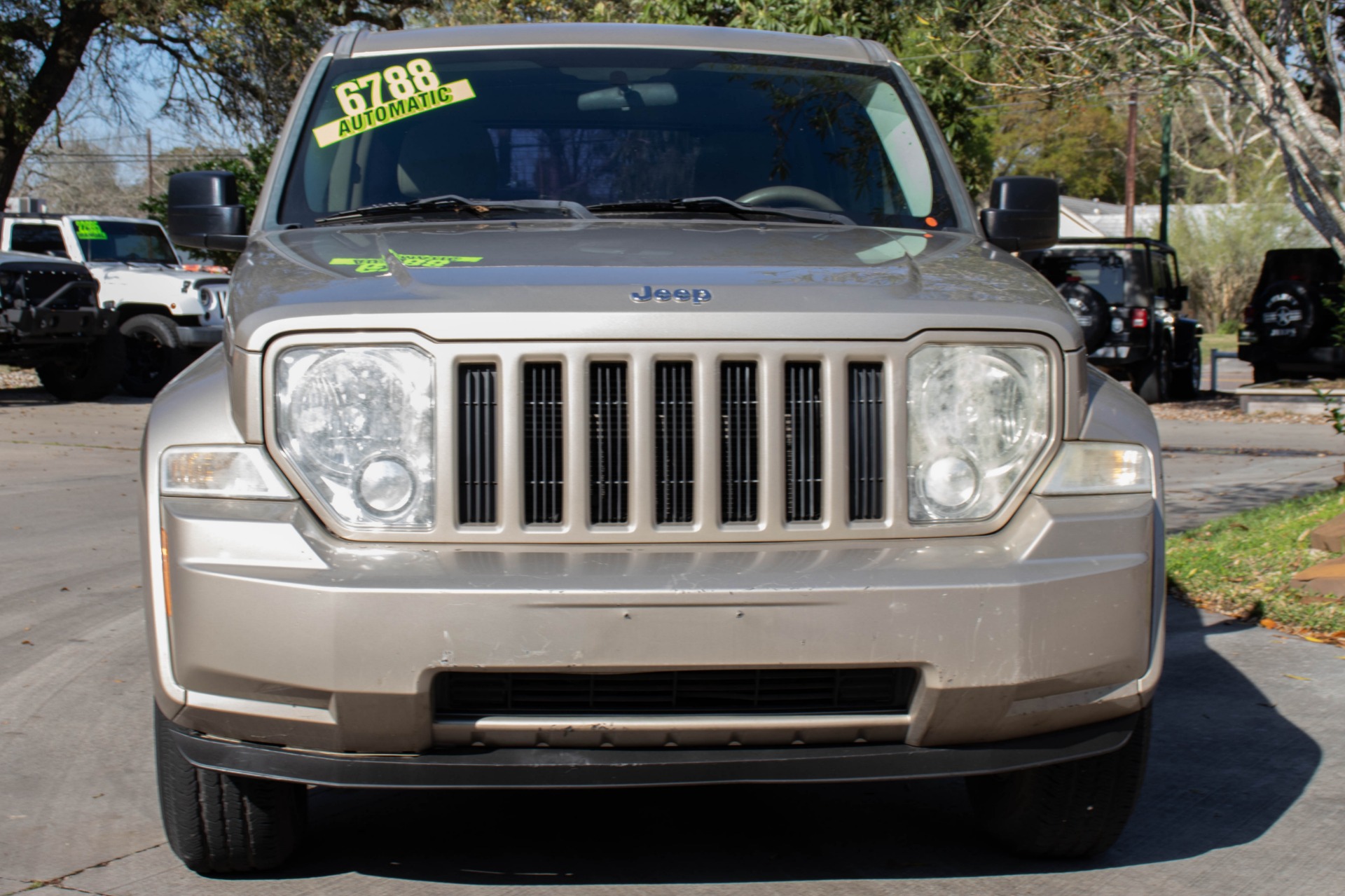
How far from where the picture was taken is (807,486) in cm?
286

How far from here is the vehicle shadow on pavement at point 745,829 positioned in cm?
328

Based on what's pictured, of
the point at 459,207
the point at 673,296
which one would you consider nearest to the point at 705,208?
the point at 459,207

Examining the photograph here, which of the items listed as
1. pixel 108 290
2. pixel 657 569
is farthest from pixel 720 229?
pixel 108 290

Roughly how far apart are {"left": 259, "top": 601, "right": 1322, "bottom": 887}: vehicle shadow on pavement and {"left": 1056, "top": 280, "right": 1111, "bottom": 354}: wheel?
40.1 ft

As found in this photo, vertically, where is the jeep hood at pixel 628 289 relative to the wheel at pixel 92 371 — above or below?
above

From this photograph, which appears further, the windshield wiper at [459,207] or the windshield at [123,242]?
the windshield at [123,242]

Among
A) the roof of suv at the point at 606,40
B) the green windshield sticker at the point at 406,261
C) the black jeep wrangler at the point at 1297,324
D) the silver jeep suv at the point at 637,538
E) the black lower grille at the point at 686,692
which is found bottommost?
the black jeep wrangler at the point at 1297,324

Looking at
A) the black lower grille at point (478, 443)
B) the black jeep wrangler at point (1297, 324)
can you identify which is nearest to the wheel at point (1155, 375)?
the black jeep wrangler at point (1297, 324)

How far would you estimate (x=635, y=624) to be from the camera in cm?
263

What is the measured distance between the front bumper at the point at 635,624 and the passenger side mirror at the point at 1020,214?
1.69m

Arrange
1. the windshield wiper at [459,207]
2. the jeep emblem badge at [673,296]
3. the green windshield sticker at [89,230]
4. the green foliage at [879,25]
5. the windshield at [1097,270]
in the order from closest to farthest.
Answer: the jeep emblem badge at [673,296]
the windshield wiper at [459,207]
the green foliage at [879,25]
the windshield at [1097,270]
the green windshield sticker at [89,230]

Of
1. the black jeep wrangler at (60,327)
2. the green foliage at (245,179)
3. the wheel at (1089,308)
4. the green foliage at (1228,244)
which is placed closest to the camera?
the wheel at (1089,308)

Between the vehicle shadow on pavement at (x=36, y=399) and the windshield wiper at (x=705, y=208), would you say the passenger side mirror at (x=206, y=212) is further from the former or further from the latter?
the vehicle shadow on pavement at (x=36, y=399)

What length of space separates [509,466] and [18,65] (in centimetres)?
2224
